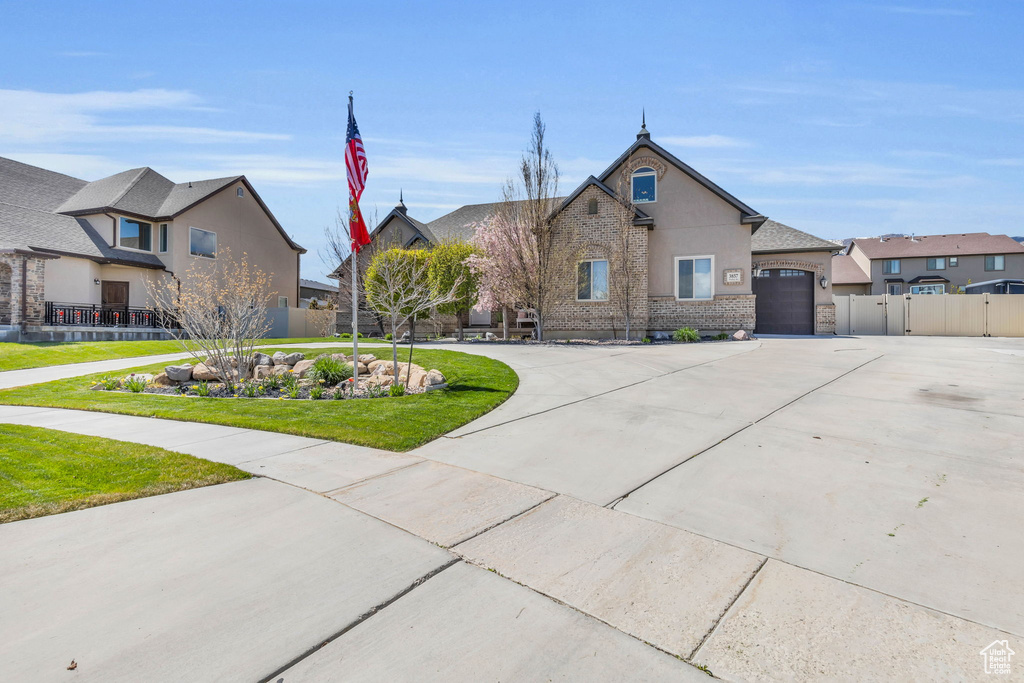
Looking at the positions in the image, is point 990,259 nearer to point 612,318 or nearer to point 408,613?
point 612,318

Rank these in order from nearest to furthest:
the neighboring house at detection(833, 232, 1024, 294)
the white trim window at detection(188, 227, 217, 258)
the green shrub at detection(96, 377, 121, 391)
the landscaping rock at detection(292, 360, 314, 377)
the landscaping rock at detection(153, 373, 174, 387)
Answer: the green shrub at detection(96, 377, 121, 391) → the landscaping rock at detection(153, 373, 174, 387) → the landscaping rock at detection(292, 360, 314, 377) → the white trim window at detection(188, 227, 217, 258) → the neighboring house at detection(833, 232, 1024, 294)

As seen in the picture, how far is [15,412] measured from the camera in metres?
7.46

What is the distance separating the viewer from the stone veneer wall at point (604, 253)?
19078mm

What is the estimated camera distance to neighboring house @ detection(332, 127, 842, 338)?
19.2 m

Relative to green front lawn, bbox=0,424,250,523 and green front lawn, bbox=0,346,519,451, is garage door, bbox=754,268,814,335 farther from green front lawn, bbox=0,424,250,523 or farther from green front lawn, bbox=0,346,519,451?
green front lawn, bbox=0,424,250,523

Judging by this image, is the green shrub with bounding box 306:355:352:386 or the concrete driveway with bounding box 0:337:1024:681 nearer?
the concrete driveway with bounding box 0:337:1024:681

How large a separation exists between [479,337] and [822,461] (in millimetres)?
17802

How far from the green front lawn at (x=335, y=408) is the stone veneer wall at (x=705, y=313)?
11436 millimetres

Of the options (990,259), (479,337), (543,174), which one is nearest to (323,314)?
(479,337)

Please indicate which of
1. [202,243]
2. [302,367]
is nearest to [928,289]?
[302,367]

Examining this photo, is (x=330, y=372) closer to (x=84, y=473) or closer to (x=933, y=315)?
(x=84, y=473)

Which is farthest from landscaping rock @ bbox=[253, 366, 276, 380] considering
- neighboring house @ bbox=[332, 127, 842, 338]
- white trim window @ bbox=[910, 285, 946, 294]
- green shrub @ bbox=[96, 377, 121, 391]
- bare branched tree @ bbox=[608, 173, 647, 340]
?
white trim window @ bbox=[910, 285, 946, 294]

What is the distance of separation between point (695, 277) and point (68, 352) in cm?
2076

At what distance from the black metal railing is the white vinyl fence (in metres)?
28.5
